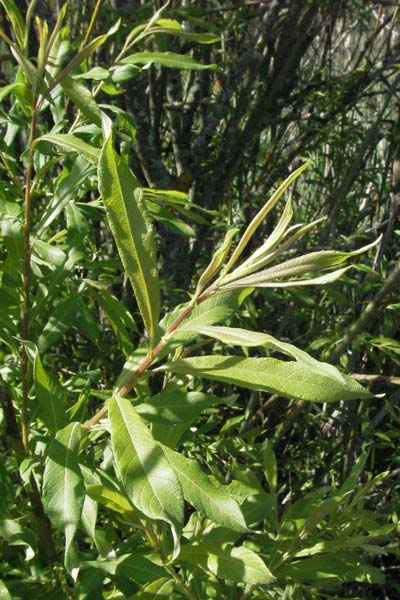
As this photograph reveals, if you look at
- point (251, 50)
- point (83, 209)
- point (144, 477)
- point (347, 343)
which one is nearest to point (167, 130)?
point (251, 50)

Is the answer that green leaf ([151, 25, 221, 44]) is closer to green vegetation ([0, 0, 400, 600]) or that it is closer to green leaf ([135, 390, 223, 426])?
green vegetation ([0, 0, 400, 600])

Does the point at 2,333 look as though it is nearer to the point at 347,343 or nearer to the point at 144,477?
the point at 144,477

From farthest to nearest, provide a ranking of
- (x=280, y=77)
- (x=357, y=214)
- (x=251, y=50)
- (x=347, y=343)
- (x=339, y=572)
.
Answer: (x=357, y=214)
(x=280, y=77)
(x=251, y=50)
(x=347, y=343)
(x=339, y=572)

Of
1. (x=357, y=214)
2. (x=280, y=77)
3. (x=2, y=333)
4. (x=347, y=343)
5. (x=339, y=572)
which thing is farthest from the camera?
(x=357, y=214)

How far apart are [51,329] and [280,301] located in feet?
3.63

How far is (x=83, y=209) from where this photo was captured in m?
1.18

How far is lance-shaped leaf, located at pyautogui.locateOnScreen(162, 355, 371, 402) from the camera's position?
649mm

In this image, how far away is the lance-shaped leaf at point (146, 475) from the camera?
62 cm

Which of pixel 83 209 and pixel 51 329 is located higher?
pixel 83 209

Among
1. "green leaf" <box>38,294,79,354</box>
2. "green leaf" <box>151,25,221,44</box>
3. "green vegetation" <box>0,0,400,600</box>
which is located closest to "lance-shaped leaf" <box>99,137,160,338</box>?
"green vegetation" <box>0,0,400,600</box>

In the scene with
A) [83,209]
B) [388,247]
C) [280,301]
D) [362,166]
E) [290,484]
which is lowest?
[290,484]

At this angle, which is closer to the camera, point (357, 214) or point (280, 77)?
point (280, 77)

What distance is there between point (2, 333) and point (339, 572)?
0.66 m

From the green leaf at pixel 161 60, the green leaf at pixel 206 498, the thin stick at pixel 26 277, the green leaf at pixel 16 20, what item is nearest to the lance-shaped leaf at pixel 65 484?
the green leaf at pixel 206 498
